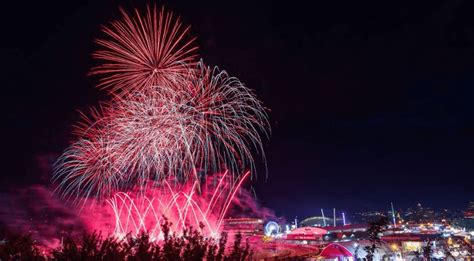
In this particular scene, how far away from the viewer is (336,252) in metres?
28.7

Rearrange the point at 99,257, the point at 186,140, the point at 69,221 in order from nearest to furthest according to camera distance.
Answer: the point at 99,257, the point at 186,140, the point at 69,221

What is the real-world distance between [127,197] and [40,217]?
20.6 metres

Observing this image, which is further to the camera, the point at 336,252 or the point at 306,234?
the point at 306,234

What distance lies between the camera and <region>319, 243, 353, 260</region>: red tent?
93.7 feet

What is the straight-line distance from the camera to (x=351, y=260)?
2805cm

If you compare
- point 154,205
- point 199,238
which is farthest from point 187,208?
point 199,238

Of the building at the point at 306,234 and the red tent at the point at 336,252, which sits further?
the building at the point at 306,234

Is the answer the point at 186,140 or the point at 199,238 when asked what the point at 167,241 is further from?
the point at 186,140

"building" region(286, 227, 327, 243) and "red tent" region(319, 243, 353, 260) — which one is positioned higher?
"building" region(286, 227, 327, 243)

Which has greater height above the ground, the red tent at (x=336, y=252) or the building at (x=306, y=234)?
the building at (x=306, y=234)

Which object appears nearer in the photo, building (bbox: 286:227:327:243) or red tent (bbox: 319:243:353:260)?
red tent (bbox: 319:243:353:260)

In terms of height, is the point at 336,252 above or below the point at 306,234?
below

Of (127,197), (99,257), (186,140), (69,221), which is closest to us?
(99,257)

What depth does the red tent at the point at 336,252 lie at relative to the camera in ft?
93.7
